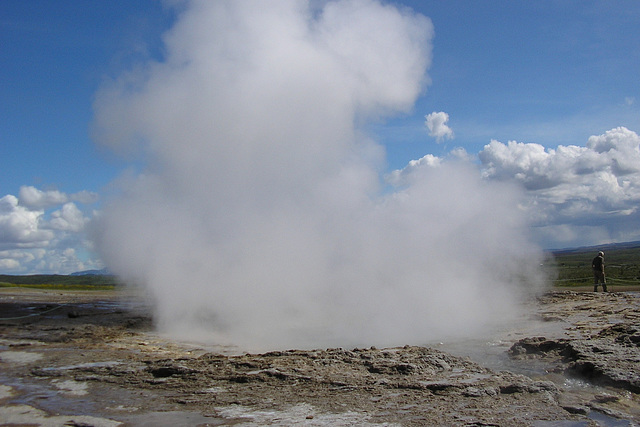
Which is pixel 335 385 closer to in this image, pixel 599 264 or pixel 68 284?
pixel 599 264

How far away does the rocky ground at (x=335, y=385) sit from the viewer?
480 centimetres

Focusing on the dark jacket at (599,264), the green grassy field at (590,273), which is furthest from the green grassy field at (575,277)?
the dark jacket at (599,264)

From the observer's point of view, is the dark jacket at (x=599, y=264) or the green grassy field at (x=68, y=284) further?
the green grassy field at (x=68, y=284)

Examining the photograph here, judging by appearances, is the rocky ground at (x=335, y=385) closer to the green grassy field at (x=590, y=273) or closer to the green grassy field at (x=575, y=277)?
the green grassy field at (x=575, y=277)

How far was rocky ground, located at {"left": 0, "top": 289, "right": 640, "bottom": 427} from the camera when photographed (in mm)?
4801

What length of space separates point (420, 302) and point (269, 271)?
13.3 feet

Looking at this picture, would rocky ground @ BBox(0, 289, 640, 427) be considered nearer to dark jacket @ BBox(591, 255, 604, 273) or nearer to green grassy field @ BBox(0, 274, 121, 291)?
dark jacket @ BBox(591, 255, 604, 273)

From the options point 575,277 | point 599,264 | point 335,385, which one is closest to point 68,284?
point 575,277

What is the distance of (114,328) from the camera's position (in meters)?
12.0

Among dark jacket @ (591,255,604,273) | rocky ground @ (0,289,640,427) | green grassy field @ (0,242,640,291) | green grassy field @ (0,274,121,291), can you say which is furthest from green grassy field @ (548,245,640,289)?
green grassy field @ (0,274,121,291)

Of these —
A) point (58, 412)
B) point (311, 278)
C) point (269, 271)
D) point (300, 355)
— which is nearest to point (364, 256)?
point (311, 278)

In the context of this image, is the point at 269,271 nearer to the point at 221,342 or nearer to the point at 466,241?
the point at 221,342

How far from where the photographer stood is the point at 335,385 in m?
5.86

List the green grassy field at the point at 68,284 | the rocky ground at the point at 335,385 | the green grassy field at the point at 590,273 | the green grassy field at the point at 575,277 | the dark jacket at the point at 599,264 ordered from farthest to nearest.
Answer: the green grassy field at the point at 68,284 → the green grassy field at the point at 590,273 → the green grassy field at the point at 575,277 → the dark jacket at the point at 599,264 → the rocky ground at the point at 335,385
